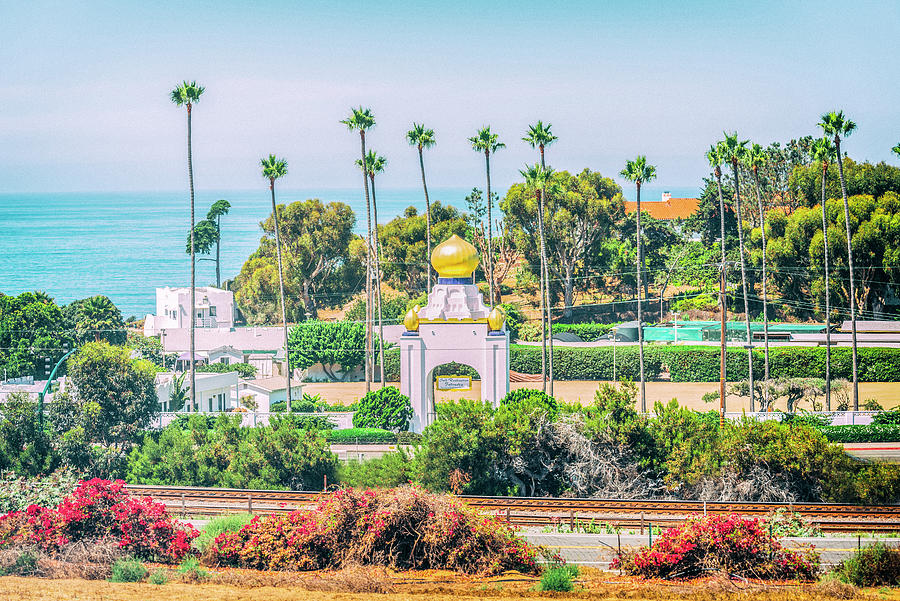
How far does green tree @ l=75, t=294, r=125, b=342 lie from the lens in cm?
8144

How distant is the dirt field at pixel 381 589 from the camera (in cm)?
2442

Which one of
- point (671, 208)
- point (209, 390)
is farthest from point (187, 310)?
point (671, 208)

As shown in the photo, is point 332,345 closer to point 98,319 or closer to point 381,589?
point 98,319

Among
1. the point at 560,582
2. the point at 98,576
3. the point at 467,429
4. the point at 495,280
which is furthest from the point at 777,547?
the point at 495,280

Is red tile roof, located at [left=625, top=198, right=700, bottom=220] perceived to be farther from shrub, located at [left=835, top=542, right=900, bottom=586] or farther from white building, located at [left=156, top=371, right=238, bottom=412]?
shrub, located at [left=835, top=542, right=900, bottom=586]

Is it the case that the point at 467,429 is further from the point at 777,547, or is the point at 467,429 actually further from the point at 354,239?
the point at 354,239

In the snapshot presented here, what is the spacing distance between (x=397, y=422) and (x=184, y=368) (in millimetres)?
34493

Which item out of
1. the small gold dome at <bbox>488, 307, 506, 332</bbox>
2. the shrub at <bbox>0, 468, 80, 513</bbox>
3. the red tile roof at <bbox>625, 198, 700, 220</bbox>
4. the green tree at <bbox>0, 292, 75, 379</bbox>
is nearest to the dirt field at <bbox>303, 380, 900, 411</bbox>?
the small gold dome at <bbox>488, 307, 506, 332</bbox>

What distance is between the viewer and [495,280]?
102 metres

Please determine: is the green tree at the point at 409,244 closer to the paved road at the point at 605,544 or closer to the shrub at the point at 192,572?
the paved road at the point at 605,544

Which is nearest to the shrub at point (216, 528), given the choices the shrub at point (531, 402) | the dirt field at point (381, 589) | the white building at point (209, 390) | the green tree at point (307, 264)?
the dirt field at point (381, 589)

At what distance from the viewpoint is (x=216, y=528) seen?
1185 inches

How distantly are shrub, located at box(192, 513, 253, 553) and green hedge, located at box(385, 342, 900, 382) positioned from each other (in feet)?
98.6

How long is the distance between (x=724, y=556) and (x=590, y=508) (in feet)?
25.6
